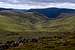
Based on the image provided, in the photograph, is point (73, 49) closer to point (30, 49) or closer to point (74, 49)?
point (74, 49)

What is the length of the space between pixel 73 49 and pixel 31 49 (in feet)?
47.6

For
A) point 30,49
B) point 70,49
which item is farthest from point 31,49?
point 70,49

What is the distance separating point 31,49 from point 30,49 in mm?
355

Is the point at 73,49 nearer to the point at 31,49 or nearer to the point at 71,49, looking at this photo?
the point at 71,49

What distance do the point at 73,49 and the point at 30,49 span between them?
14861 millimetres

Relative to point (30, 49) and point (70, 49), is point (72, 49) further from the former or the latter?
point (30, 49)

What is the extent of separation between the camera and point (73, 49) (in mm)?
76250

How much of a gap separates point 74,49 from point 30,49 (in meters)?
15.3

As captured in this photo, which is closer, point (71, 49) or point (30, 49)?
point (71, 49)

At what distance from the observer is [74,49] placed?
75.8m

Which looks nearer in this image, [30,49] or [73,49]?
[73,49]

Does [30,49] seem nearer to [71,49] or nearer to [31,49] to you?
[31,49]

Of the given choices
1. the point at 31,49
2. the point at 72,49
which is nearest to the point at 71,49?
the point at 72,49

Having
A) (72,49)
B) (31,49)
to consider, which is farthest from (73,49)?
(31,49)
